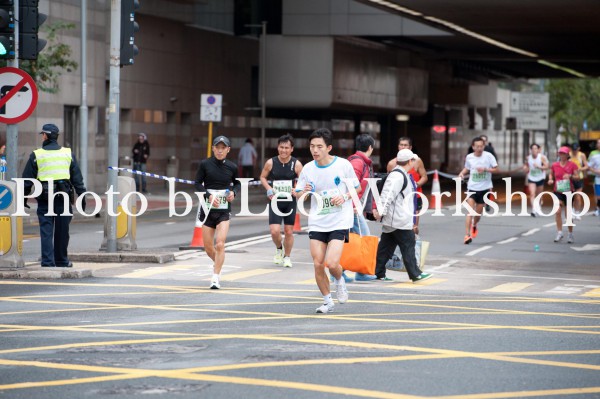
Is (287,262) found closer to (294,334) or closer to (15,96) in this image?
(15,96)

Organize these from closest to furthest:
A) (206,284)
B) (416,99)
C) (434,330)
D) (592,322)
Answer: (434,330) < (592,322) < (206,284) < (416,99)

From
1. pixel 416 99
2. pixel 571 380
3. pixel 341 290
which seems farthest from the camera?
pixel 416 99

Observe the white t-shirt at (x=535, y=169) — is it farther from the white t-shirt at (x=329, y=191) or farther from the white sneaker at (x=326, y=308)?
the white sneaker at (x=326, y=308)

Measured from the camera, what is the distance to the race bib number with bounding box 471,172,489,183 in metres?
23.8

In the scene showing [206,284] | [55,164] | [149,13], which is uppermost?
[149,13]

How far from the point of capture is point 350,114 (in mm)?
63844

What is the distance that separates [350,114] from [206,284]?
47.8 metres

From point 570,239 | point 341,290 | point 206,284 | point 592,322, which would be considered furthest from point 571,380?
point 570,239

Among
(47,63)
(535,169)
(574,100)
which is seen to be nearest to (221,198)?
(535,169)

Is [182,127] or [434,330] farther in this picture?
[182,127]

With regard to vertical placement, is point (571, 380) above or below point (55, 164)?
below

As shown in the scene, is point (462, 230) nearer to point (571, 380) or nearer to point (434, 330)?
point (434, 330)

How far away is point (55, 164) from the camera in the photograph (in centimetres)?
1720

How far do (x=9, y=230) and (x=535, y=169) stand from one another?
17280 mm
